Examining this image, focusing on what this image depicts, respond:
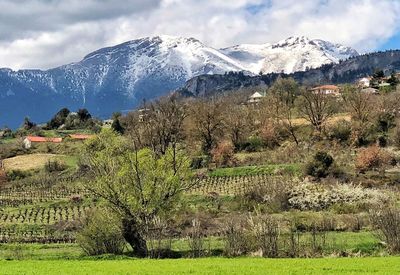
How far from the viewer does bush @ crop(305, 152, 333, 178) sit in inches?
2437

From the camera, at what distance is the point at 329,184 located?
57.9m

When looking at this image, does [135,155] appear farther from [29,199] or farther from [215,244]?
[29,199]

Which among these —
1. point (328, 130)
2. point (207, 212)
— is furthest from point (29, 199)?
point (328, 130)

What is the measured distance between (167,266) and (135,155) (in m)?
12.3

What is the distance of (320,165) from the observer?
6222 centimetres

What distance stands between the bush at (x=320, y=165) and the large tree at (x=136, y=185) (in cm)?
2662

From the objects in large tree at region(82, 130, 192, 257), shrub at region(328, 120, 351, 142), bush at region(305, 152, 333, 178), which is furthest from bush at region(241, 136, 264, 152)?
large tree at region(82, 130, 192, 257)

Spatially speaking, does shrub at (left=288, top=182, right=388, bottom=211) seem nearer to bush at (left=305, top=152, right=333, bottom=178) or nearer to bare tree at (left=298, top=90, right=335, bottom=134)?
bush at (left=305, top=152, right=333, bottom=178)

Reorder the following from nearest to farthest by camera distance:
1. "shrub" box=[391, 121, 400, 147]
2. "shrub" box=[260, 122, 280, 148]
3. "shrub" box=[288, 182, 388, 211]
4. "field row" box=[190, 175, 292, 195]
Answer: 1. "shrub" box=[288, 182, 388, 211]
2. "field row" box=[190, 175, 292, 195]
3. "shrub" box=[391, 121, 400, 147]
4. "shrub" box=[260, 122, 280, 148]

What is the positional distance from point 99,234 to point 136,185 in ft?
13.0

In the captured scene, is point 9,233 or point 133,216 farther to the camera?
point 9,233

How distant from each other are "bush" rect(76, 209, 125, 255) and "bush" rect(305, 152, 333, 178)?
3192 cm

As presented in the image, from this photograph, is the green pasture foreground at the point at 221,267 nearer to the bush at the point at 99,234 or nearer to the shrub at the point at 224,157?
the bush at the point at 99,234

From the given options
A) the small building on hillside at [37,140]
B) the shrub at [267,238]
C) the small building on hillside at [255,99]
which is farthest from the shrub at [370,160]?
the small building on hillside at [37,140]
